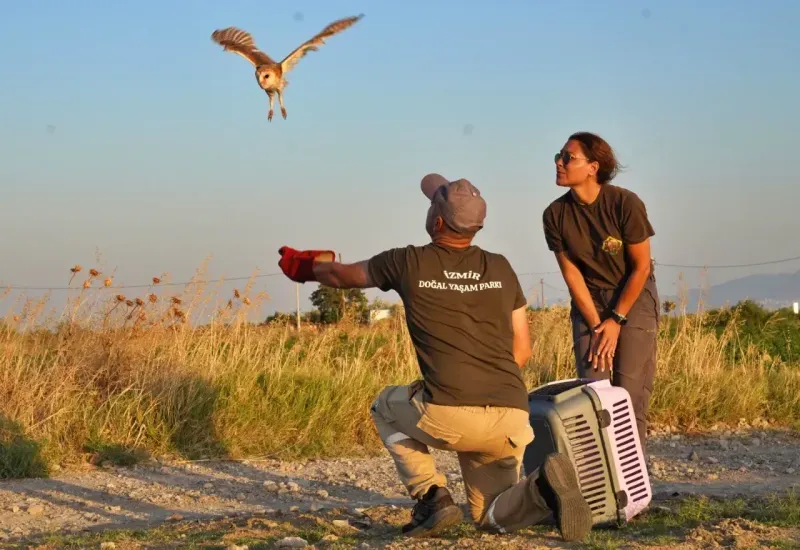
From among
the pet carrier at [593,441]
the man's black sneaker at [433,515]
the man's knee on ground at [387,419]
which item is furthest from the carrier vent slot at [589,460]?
the man's knee on ground at [387,419]

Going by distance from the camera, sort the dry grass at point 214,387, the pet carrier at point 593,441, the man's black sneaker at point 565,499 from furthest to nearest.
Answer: the dry grass at point 214,387 → the pet carrier at point 593,441 → the man's black sneaker at point 565,499

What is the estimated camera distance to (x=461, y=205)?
4879mm

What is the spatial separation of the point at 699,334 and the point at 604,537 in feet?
23.4

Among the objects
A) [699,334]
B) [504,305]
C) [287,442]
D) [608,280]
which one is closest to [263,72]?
[287,442]

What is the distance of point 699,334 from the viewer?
38.9 ft

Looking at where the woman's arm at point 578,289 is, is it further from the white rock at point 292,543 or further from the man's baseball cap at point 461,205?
the white rock at point 292,543

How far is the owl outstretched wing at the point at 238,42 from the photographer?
1244 cm

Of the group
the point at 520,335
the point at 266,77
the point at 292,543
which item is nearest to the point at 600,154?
the point at 520,335

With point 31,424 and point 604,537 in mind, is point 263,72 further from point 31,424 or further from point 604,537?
point 604,537

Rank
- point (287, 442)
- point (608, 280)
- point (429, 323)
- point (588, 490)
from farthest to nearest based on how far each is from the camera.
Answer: point (287, 442) → point (608, 280) → point (588, 490) → point (429, 323)

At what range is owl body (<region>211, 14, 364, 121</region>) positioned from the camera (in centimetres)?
1173

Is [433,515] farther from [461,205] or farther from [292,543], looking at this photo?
[461,205]

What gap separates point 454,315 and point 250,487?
3.53 meters

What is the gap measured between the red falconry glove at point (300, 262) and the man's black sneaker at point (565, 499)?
137 cm
